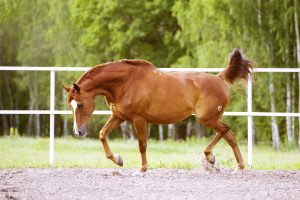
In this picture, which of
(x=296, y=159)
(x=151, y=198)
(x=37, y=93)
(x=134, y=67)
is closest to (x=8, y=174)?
(x=134, y=67)

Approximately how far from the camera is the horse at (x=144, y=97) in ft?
34.7

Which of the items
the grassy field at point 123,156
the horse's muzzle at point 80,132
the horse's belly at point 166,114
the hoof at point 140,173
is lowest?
the grassy field at point 123,156

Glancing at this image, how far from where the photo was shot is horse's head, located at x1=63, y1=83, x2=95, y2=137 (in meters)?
10.3

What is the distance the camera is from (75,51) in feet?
129

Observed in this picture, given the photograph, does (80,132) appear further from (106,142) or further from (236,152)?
(236,152)

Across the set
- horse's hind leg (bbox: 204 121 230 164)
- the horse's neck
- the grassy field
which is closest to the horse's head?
the horse's neck

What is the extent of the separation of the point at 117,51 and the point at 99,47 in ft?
3.97

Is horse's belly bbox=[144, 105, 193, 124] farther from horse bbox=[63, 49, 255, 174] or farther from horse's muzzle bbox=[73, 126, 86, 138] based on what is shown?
horse's muzzle bbox=[73, 126, 86, 138]

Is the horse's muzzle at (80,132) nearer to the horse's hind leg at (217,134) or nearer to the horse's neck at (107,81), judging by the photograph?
the horse's neck at (107,81)

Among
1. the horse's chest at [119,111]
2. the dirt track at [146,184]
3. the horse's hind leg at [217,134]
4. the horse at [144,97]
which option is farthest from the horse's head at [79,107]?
the horse's hind leg at [217,134]

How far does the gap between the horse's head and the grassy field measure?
7.87 ft

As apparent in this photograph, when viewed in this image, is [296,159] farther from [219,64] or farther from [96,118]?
[96,118]

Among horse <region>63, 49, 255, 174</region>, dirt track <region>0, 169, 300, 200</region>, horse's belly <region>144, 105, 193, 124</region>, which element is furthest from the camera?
horse's belly <region>144, 105, 193, 124</region>

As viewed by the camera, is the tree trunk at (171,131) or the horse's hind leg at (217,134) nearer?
the horse's hind leg at (217,134)
